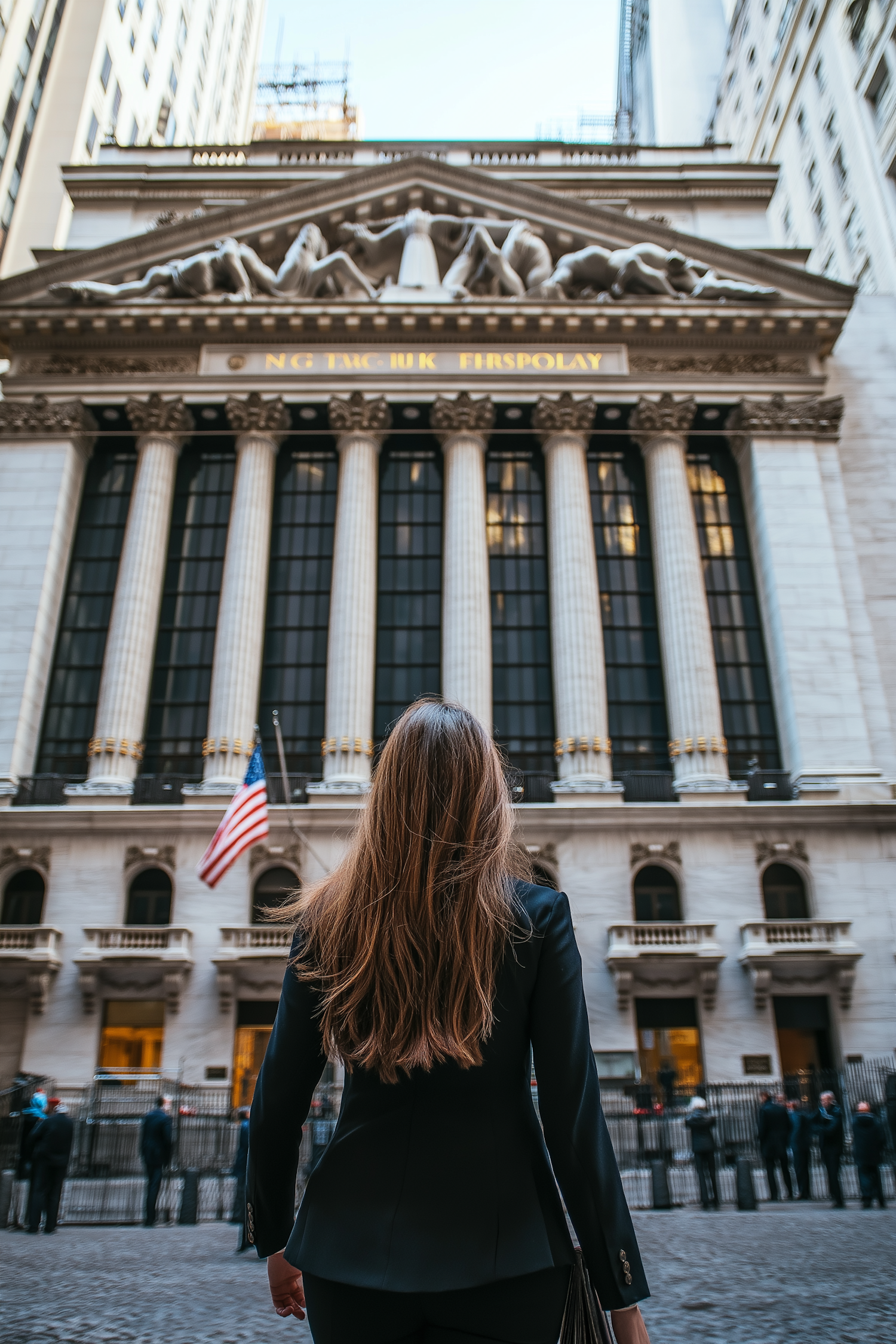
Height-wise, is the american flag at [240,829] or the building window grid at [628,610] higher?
the building window grid at [628,610]

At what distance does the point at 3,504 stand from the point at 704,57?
6788 centimetres

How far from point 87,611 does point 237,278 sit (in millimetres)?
12328

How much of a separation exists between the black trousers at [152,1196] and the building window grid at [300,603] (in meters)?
15.5

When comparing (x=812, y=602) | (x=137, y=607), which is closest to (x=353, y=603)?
(x=137, y=607)

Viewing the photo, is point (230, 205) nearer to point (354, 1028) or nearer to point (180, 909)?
point (180, 909)

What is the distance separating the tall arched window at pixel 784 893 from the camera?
84.8 ft

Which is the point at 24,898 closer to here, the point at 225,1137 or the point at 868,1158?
the point at 225,1137

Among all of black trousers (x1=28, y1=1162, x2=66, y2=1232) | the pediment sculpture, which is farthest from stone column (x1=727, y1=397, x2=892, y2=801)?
black trousers (x1=28, y1=1162, x2=66, y2=1232)

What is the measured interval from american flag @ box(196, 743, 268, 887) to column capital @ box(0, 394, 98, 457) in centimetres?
1616

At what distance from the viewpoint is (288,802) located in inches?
947

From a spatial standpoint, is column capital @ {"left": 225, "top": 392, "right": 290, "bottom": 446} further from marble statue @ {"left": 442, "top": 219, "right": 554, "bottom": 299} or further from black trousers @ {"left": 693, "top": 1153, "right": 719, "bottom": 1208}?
black trousers @ {"left": 693, "top": 1153, "right": 719, "bottom": 1208}

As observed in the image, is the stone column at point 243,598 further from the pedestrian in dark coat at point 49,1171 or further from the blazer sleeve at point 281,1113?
the blazer sleeve at point 281,1113

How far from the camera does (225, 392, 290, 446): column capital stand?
3159 cm

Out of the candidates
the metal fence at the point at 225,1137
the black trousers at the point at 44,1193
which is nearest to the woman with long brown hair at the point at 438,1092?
the black trousers at the point at 44,1193
